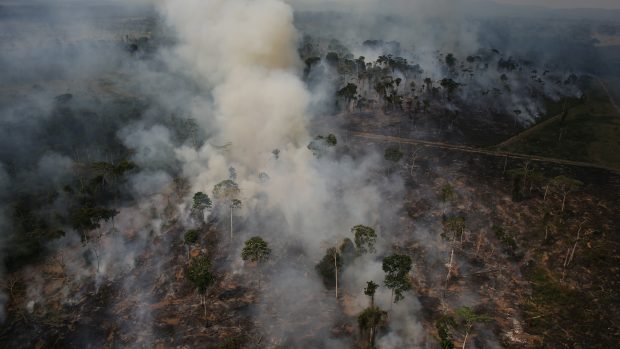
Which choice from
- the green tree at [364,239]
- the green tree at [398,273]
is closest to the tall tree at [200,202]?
the green tree at [364,239]

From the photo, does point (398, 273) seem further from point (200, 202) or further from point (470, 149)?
point (470, 149)

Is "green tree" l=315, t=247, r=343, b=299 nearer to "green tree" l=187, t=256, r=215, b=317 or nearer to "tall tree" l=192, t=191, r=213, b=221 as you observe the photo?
"green tree" l=187, t=256, r=215, b=317

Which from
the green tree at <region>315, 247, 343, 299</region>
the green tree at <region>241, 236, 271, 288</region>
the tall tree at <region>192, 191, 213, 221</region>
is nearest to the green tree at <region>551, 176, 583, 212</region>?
the green tree at <region>315, 247, 343, 299</region>

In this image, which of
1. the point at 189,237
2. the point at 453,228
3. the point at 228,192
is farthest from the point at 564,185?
the point at 189,237

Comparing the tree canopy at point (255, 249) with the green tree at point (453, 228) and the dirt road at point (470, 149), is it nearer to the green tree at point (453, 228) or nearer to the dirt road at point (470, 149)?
the green tree at point (453, 228)

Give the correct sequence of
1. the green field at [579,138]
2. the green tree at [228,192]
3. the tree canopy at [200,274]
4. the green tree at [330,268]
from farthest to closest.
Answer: the green field at [579,138] < the green tree at [228,192] < the green tree at [330,268] < the tree canopy at [200,274]

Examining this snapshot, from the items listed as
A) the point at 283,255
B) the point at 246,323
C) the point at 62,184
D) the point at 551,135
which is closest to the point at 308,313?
the point at 246,323

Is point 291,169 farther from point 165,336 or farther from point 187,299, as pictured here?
point 165,336
